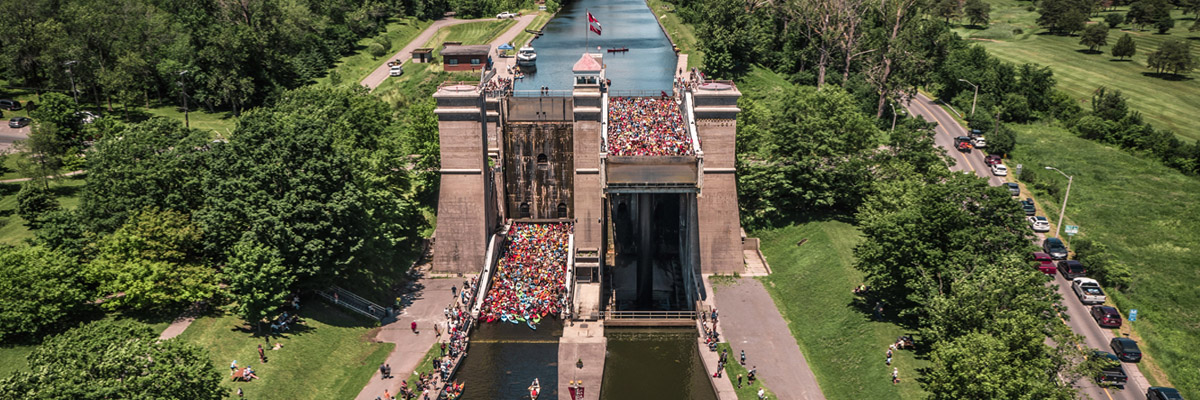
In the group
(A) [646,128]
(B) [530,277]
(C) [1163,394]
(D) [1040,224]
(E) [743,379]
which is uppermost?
(A) [646,128]

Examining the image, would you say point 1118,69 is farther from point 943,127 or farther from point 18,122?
point 18,122

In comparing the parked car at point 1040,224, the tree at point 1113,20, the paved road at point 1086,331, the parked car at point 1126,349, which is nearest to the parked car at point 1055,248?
the paved road at point 1086,331

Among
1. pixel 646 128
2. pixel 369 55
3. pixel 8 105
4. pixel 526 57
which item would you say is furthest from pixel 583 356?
pixel 369 55

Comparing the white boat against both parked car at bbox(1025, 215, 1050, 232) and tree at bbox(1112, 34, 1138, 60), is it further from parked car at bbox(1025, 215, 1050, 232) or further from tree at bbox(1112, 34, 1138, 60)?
tree at bbox(1112, 34, 1138, 60)

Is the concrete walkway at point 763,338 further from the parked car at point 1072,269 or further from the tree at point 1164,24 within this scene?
the tree at point 1164,24

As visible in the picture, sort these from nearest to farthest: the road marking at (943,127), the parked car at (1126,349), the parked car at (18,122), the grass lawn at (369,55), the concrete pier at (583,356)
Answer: the parked car at (1126,349) < the concrete pier at (583,356) < the road marking at (943,127) < the parked car at (18,122) < the grass lawn at (369,55)

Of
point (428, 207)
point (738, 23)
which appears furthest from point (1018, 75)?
point (428, 207)

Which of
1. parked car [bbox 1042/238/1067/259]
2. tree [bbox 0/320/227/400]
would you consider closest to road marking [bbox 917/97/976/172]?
parked car [bbox 1042/238/1067/259]

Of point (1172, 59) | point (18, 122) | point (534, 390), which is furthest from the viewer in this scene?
point (1172, 59)
